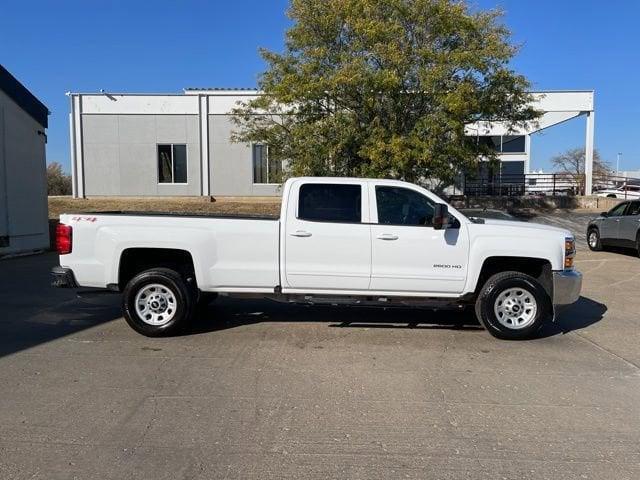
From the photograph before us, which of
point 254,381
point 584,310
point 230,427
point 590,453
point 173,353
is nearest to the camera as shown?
point 590,453

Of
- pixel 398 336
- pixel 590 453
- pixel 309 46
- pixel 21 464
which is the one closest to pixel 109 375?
pixel 21 464

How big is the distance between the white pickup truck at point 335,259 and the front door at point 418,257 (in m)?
0.01

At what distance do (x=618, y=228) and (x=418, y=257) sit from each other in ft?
38.4

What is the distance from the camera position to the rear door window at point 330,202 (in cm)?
695

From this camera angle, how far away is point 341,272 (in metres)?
6.82

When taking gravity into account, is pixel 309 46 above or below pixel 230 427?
above

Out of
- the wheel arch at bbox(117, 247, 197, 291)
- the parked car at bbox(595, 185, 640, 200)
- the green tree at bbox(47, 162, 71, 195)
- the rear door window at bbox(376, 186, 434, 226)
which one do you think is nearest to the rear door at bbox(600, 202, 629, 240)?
the rear door window at bbox(376, 186, 434, 226)

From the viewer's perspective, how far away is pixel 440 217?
6.66m

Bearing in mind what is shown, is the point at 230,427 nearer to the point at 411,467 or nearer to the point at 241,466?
the point at 241,466

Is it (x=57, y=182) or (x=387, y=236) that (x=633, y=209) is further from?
(x=57, y=182)

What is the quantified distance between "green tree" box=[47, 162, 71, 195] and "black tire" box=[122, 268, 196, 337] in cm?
4540

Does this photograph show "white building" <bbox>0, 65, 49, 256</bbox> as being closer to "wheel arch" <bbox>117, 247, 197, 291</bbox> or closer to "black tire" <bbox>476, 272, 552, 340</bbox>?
"wheel arch" <bbox>117, 247, 197, 291</bbox>

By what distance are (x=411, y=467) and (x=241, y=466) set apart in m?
1.10

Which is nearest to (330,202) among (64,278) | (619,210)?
(64,278)
